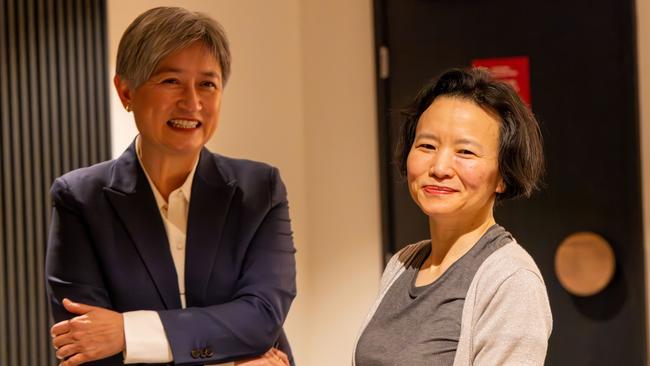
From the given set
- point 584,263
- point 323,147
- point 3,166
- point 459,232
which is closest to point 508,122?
point 459,232

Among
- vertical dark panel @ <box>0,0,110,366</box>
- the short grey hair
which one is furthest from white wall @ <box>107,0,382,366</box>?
the short grey hair

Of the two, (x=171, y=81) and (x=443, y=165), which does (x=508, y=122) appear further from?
(x=171, y=81)

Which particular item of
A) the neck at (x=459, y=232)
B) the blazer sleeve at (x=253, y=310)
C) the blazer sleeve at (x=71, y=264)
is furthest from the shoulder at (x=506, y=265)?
the blazer sleeve at (x=71, y=264)

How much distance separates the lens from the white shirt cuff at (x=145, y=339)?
1947 millimetres

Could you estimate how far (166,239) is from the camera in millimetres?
2053

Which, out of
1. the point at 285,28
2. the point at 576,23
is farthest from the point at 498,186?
the point at 285,28

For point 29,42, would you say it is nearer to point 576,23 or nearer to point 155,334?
point 155,334

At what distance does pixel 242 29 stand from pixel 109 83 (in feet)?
2.80

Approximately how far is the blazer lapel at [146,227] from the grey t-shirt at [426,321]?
497 mm

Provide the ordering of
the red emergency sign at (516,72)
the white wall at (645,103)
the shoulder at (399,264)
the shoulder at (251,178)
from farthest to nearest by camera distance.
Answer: the red emergency sign at (516,72) < the white wall at (645,103) < the shoulder at (251,178) < the shoulder at (399,264)

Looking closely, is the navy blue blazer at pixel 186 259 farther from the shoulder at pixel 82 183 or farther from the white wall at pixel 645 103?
the white wall at pixel 645 103

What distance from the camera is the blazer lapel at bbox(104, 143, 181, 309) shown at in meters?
2.02

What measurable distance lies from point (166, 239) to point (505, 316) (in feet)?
2.83

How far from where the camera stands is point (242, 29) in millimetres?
3797
